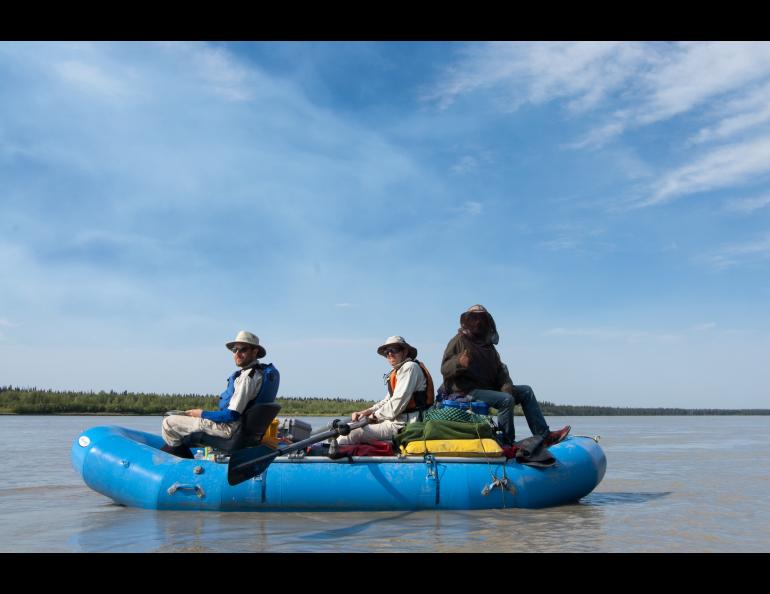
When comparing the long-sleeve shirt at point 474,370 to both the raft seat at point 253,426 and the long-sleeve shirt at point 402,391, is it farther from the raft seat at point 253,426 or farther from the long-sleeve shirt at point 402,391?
the raft seat at point 253,426

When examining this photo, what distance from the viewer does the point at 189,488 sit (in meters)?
7.77

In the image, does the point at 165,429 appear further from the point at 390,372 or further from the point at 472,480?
the point at 472,480

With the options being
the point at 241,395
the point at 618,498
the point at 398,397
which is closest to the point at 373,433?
the point at 398,397

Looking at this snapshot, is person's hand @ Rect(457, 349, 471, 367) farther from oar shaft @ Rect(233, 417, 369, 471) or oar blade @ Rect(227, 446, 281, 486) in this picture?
oar blade @ Rect(227, 446, 281, 486)

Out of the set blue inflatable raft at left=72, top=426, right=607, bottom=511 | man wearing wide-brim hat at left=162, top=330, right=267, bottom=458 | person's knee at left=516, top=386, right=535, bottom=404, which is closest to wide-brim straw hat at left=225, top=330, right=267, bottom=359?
man wearing wide-brim hat at left=162, top=330, right=267, bottom=458

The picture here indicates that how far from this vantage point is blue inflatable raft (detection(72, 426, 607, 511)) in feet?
25.4

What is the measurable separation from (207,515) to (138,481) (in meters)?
0.98

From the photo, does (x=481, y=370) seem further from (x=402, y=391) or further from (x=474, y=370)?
(x=402, y=391)

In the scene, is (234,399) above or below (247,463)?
above

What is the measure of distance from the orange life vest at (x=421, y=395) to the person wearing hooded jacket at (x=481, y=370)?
25 cm

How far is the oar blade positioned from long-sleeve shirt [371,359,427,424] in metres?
1.41

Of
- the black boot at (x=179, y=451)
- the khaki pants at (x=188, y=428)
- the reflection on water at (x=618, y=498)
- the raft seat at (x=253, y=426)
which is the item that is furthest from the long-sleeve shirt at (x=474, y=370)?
the black boot at (x=179, y=451)

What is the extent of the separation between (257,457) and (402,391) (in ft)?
5.91
